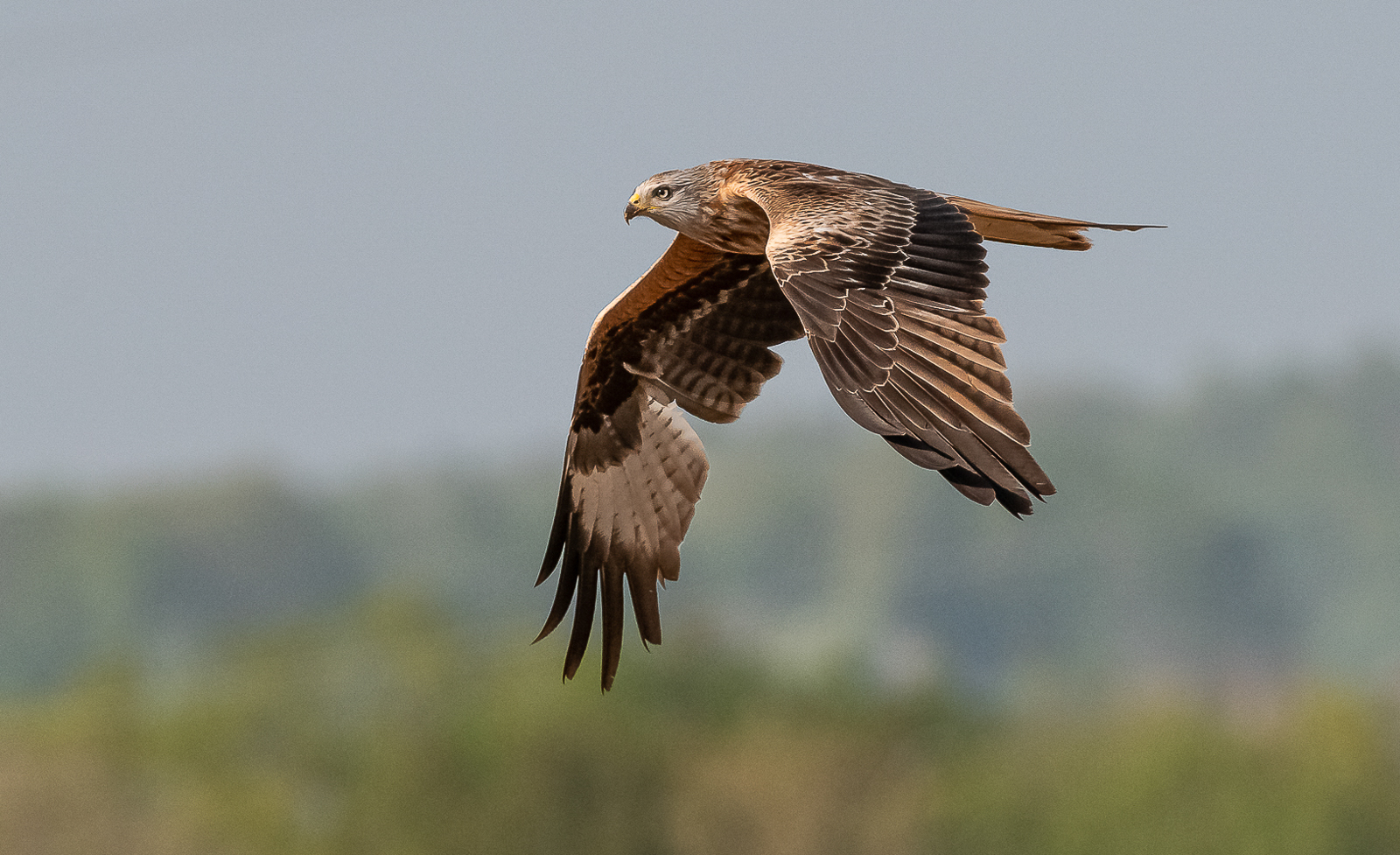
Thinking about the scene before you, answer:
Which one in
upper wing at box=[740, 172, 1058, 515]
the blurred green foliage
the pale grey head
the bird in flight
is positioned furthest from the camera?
the blurred green foliage

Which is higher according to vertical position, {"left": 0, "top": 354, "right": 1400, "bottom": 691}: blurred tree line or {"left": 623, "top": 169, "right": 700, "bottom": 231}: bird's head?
{"left": 0, "top": 354, "right": 1400, "bottom": 691}: blurred tree line

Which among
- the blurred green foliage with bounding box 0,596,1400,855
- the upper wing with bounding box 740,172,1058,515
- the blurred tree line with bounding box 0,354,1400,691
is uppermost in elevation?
the blurred tree line with bounding box 0,354,1400,691

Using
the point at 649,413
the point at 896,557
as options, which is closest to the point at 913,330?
the point at 649,413

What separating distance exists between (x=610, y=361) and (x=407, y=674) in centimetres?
4052

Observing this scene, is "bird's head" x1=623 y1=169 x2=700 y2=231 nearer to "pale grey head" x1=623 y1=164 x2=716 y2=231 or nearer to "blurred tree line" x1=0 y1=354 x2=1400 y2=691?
"pale grey head" x1=623 y1=164 x2=716 y2=231

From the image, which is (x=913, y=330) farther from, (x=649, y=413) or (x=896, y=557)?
(x=896, y=557)

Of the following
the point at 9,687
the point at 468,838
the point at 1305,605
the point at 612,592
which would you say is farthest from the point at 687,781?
the point at 1305,605

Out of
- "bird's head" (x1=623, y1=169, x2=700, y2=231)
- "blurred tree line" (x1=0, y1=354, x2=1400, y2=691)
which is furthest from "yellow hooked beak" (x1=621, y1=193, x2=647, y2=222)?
"blurred tree line" (x1=0, y1=354, x2=1400, y2=691)

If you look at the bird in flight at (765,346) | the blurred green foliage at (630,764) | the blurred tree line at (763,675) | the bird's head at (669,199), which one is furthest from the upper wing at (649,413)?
the blurred tree line at (763,675)

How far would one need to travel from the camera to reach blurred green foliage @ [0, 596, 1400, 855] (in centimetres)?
3875

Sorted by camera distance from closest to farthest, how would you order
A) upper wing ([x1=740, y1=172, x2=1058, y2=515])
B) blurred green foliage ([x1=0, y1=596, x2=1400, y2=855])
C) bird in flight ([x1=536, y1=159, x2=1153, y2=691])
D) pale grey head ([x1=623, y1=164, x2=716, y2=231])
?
upper wing ([x1=740, y1=172, x2=1058, y2=515]) → bird in flight ([x1=536, y1=159, x2=1153, y2=691]) → pale grey head ([x1=623, y1=164, x2=716, y2=231]) → blurred green foliage ([x1=0, y1=596, x2=1400, y2=855])

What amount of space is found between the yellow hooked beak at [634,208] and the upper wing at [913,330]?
1.17 m

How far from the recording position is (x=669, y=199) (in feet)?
30.5

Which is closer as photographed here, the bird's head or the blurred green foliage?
the bird's head
